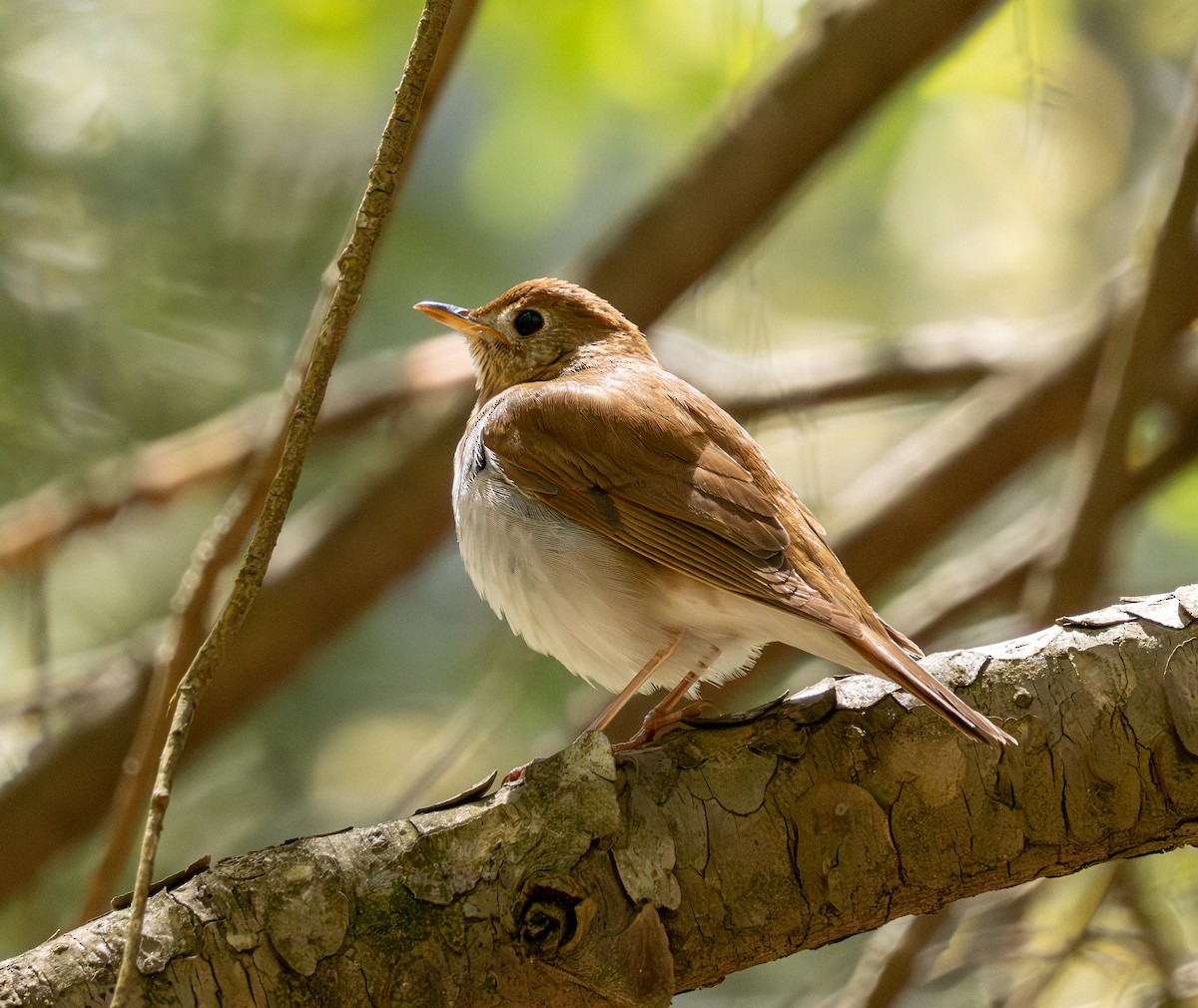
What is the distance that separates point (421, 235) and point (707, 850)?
525 cm

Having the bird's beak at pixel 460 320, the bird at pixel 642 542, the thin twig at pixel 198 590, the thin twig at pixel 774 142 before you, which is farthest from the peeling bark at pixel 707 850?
the thin twig at pixel 774 142

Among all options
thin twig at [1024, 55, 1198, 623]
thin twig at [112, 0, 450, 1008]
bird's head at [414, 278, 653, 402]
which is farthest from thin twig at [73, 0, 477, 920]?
thin twig at [1024, 55, 1198, 623]

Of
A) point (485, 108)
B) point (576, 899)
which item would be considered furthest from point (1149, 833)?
point (485, 108)

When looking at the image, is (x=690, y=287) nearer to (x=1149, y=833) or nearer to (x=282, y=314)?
(x=282, y=314)

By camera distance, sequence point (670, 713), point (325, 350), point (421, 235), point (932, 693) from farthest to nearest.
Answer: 1. point (421, 235)
2. point (670, 713)
3. point (932, 693)
4. point (325, 350)

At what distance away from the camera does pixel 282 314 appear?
5.97m

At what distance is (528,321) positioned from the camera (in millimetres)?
4383

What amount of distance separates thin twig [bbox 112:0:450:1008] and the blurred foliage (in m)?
1.74

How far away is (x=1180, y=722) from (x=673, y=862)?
1047 millimetres

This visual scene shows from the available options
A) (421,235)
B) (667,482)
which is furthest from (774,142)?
(421,235)

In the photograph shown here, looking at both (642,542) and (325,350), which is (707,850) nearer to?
(642,542)

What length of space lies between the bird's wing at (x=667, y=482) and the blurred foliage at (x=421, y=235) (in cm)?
104

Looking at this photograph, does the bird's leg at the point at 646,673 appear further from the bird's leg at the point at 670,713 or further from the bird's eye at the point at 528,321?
the bird's eye at the point at 528,321

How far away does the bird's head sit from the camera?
4.35 meters
